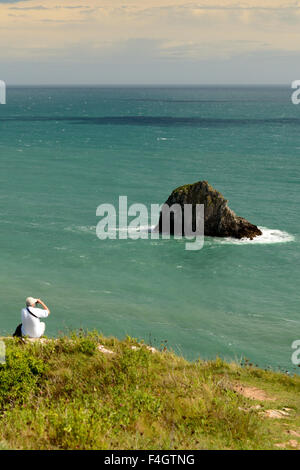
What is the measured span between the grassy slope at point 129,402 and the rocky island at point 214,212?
37.5 m

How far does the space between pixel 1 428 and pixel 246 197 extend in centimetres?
6338

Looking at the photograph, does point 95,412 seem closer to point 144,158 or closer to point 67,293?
point 67,293

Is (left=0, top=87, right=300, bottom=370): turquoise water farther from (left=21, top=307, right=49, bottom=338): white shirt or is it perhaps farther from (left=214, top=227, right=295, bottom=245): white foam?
(left=21, top=307, right=49, bottom=338): white shirt

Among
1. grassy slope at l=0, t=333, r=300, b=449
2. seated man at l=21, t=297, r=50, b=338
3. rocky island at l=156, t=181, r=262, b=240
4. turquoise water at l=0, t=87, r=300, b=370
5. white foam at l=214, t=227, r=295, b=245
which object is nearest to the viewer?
grassy slope at l=0, t=333, r=300, b=449

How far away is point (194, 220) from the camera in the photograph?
5478cm

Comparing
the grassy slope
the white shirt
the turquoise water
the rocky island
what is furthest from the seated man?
the rocky island

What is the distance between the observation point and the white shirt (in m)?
16.0

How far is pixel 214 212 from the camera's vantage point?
5422 cm

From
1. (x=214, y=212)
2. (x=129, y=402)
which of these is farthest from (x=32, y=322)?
(x=214, y=212)

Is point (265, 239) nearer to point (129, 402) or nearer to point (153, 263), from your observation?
point (153, 263)

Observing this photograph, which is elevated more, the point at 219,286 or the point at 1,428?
the point at 1,428

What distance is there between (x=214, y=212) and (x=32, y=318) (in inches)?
1565

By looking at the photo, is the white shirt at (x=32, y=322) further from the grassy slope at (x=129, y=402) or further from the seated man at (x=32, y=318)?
the grassy slope at (x=129, y=402)

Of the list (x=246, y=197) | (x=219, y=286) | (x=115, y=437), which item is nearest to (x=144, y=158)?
(x=246, y=197)
